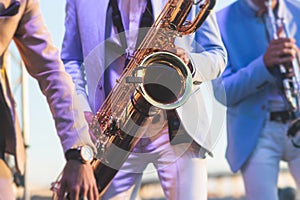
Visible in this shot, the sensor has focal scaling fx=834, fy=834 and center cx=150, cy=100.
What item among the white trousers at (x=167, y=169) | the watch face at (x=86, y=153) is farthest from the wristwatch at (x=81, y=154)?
the white trousers at (x=167, y=169)

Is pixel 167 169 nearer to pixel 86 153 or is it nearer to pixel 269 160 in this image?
pixel 86 153

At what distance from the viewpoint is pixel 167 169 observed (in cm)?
203

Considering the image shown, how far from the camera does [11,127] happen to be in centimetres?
189

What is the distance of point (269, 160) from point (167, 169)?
0.39 m

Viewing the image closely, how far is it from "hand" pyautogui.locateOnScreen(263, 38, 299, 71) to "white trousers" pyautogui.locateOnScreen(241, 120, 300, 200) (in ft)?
0.54

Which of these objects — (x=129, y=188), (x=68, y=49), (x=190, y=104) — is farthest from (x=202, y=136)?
(x=68, y=49)

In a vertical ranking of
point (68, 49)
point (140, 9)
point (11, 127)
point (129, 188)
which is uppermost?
point (140, 9)

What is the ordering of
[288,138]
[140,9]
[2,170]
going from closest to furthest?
[2,170] < [140,9] < [288,138]

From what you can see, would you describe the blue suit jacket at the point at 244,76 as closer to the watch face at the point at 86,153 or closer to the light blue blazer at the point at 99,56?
the light blue blazer at the point at 99,56

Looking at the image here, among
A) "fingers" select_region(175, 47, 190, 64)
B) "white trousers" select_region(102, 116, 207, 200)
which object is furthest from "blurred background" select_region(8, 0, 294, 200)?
"fingers" select_region(175, 47, 190, 64)

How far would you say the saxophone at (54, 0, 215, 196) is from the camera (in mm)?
1906

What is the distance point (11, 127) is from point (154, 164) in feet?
1.18

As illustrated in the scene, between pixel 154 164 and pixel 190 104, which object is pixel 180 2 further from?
pixel 154 164

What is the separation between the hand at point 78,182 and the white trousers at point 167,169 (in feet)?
0.33
